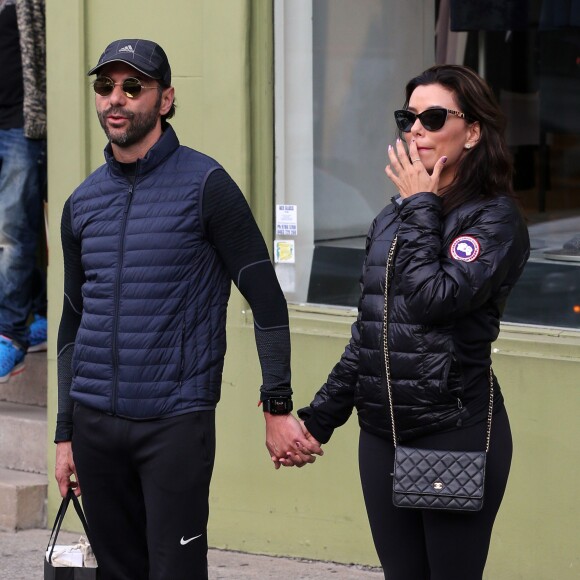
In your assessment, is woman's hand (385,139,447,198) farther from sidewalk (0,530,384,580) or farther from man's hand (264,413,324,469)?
sidewalk (0,530,384,580)

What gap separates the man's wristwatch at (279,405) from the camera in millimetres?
3865

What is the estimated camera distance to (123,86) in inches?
152

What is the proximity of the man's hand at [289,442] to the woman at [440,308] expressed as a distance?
275 millimetres

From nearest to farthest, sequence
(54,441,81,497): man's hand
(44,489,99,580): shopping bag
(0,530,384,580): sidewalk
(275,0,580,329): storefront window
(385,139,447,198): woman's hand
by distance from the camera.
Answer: (385,139,447,198): woman's hand → (44,489,99,580): shopping bag → (54,441,81,497): man's hand → (0,530,384,580): sidewalk → (275,0,580,329): storefront window

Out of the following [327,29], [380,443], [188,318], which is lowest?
[380,443]

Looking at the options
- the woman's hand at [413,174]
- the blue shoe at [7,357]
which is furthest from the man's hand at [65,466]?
the blue shoe at [7,357]

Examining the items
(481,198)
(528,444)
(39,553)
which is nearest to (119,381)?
(481,198)

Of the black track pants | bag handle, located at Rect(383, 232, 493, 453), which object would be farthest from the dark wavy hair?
the black track pants

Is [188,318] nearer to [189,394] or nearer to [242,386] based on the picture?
[189,394]

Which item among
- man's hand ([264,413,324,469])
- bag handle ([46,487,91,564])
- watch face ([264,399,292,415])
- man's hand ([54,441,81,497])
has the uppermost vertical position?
watch face ([264,399,292,415])

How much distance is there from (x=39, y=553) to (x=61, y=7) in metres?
2.60

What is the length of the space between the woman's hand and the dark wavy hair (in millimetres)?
69

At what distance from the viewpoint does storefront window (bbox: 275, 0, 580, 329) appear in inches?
235

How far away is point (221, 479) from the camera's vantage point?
6.01 m
